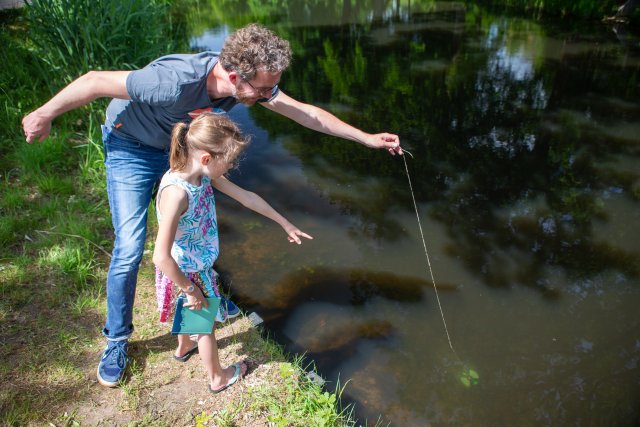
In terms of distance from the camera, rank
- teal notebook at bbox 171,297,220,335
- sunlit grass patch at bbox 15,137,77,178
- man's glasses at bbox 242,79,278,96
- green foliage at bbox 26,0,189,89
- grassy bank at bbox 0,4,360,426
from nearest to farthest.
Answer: man's glasses at bbox 242,79,278,96
teal notebook at bbox 171,297,220,335
grassy bank at bbox 0,4,360,426
sunlit grass patch at bbox 15,137,77,178
green foliage at bbox 26,0,189,89

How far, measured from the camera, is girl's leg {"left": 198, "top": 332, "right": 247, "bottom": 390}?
2.15 m

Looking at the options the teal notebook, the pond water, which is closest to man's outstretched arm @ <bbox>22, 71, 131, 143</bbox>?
the teal notebook

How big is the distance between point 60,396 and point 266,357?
100 cm

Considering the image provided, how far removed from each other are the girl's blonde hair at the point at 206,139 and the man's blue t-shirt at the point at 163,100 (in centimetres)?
13

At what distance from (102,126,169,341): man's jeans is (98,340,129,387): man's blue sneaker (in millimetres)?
249

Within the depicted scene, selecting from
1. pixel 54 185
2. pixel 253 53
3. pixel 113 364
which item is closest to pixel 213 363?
pixel 113 364

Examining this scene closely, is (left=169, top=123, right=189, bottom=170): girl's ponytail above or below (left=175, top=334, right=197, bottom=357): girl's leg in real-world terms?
above

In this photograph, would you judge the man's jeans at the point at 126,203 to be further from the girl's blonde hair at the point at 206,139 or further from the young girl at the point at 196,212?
the girl's blonde hair at the point at 206,139

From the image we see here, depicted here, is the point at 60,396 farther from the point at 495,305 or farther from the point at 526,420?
the point at 495,305

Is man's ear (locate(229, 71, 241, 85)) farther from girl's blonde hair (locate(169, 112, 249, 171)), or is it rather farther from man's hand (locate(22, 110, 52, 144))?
man's hand (locate(22, 110, 52, 144))

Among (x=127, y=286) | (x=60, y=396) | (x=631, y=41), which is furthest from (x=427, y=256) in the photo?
(x=631, y=41)

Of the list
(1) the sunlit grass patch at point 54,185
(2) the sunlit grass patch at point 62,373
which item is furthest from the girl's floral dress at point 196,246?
(1) the sunlit grass patch at point 54,185

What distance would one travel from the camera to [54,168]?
4.05m

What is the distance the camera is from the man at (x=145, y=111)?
74.6 inches
